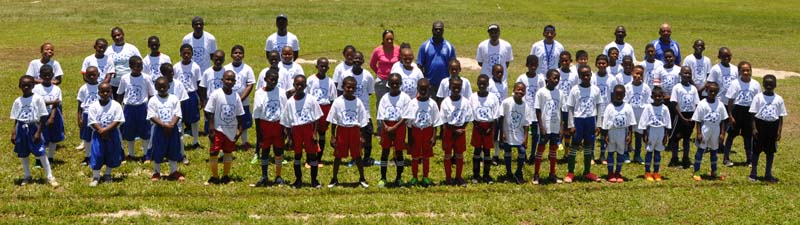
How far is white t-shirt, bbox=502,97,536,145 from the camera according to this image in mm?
11680

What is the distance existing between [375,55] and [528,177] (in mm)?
3452

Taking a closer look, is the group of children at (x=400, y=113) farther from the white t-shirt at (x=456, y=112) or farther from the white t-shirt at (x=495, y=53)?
the white t-shirt at (x=495, y=53)

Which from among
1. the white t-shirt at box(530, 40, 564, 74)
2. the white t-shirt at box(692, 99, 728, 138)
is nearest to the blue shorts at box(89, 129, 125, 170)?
the white t-shirt at box(530, 40, 564, 74)

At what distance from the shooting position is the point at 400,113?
37.0 ft

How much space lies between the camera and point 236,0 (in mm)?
45594

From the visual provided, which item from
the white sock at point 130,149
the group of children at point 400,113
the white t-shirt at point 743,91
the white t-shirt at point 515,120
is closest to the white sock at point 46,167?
the group of children at point 400,113

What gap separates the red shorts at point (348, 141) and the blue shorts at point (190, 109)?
343 centimetres

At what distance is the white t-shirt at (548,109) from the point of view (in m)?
12.0

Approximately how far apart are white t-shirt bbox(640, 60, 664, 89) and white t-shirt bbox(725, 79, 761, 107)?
46.4 inches

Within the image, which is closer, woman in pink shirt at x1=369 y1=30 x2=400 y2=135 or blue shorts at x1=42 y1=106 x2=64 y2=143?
blue shorts at x1=42 y1=106 x2=64 y2=143

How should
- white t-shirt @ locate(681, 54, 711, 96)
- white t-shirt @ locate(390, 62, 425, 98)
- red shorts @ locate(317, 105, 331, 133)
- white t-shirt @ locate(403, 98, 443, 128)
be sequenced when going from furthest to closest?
white t-shirt @ locate(681, 54, 711, 96) → white t-shirt @ locate(390, 62, 425, 98) → red shorts @ locate(317, 105, 331, 133) → white t-shirt @ locate(403, 98, 443, 128)

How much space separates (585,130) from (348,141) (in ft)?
11.5

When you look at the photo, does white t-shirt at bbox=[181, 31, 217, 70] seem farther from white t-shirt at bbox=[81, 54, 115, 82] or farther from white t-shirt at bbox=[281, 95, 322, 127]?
white t-shirt at bbox=[281, 95, 322, 127]

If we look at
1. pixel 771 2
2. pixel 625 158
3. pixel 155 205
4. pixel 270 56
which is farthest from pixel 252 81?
pixel 771 2
